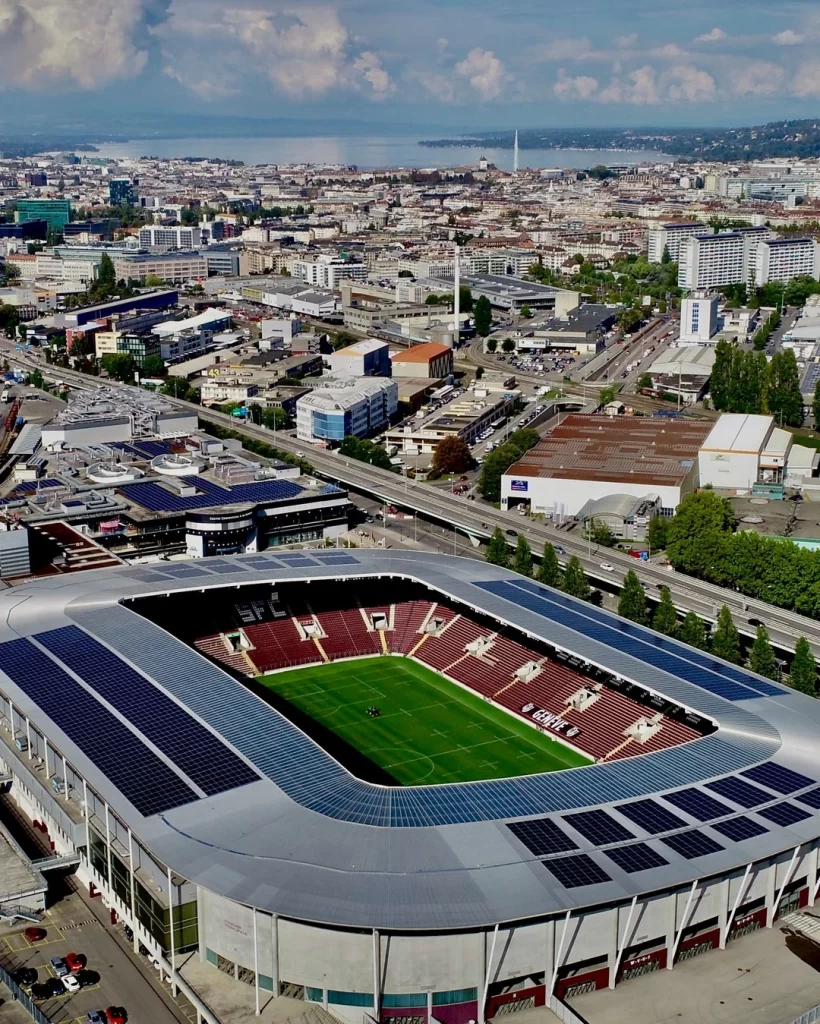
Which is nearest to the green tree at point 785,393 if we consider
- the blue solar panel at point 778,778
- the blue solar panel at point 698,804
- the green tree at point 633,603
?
the green tree at point 633,603

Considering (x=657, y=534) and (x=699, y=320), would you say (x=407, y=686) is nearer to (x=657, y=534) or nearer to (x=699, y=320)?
(x=657, y=534)

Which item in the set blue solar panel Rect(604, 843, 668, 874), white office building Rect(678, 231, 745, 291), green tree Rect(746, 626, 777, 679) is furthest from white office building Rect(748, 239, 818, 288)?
blue solar panel Rect(604, 843, 668, 874)

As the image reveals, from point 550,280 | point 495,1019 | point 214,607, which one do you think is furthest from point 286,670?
point 550,280

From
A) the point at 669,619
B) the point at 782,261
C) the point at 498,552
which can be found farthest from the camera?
the point at 782,261

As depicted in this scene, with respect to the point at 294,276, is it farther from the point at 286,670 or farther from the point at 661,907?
the point at 661,907

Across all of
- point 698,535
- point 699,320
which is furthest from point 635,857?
point 699,320

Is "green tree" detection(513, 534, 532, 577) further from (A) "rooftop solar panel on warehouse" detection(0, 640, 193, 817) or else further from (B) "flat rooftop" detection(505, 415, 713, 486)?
(A) "rooftop solar panel on warehouse" detection(0, 640, 193, 817)
